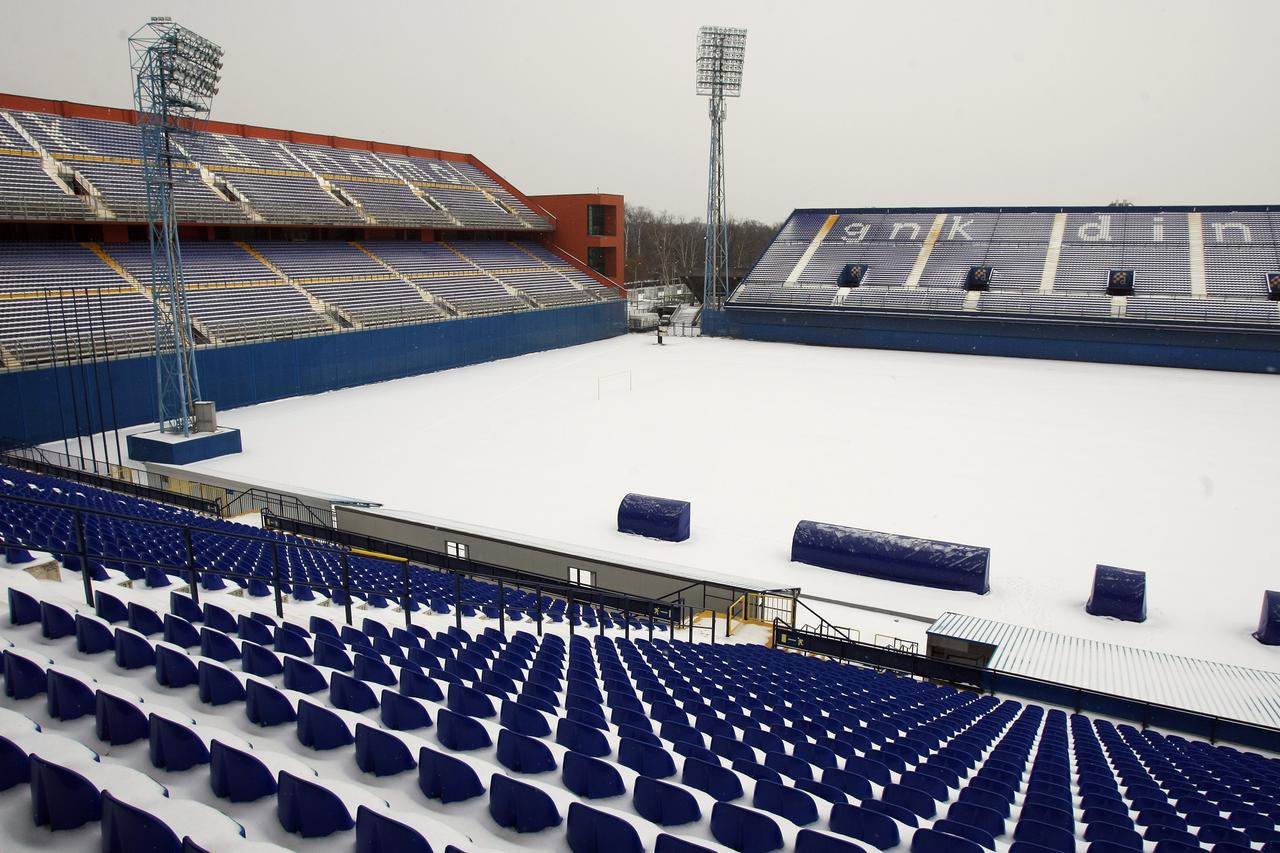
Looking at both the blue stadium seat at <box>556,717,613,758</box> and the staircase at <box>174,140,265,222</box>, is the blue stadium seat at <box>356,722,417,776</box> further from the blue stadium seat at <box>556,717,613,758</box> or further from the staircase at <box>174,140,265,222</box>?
the staircase at <box>174,140,265,222</box>

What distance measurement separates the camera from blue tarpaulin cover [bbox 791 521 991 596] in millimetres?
16031

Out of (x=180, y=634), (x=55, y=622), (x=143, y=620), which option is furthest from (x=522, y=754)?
(x=55, y=622)

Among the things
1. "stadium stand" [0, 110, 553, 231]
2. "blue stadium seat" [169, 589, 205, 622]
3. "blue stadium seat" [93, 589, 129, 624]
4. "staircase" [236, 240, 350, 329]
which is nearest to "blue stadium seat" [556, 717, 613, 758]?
"blue stadium seat" [169, 589, 205, 622]

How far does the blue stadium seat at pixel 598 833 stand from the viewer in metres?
4.44

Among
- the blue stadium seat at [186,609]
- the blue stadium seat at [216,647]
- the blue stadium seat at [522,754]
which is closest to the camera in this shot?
the blue stadium seat at [522,754]

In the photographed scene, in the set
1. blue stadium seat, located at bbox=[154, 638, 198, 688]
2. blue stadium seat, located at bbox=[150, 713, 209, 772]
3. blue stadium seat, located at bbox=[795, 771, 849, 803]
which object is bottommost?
blue stadium seat, located at bbox=[795, 771, 849, 803]

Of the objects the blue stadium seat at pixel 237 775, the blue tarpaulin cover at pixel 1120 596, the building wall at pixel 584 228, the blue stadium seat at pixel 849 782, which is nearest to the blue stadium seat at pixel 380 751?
the blue stadium seat at pixel 237 775

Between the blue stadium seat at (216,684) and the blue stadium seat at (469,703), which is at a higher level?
the blue stadium seat at (216,684)

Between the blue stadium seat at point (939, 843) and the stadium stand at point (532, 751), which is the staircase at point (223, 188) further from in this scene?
the blue stadium seat at point (939, 843)

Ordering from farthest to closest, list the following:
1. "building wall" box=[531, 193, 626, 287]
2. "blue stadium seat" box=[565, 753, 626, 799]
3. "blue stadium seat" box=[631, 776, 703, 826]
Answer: "building wall" box=[531, 193, 626, 287] → "blue stadium seat" box=[565, 753, 626, 799] → "blue stadium seat" box=[631, 776, 703, 826]

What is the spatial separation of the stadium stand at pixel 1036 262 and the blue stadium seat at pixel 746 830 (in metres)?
45.2

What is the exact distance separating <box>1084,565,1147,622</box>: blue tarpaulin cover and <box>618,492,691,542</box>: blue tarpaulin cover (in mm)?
7853

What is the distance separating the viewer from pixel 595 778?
18.1 ft

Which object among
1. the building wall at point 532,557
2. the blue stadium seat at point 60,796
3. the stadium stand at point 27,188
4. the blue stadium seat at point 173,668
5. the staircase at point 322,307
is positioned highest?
the stadium stand at point 27,188
